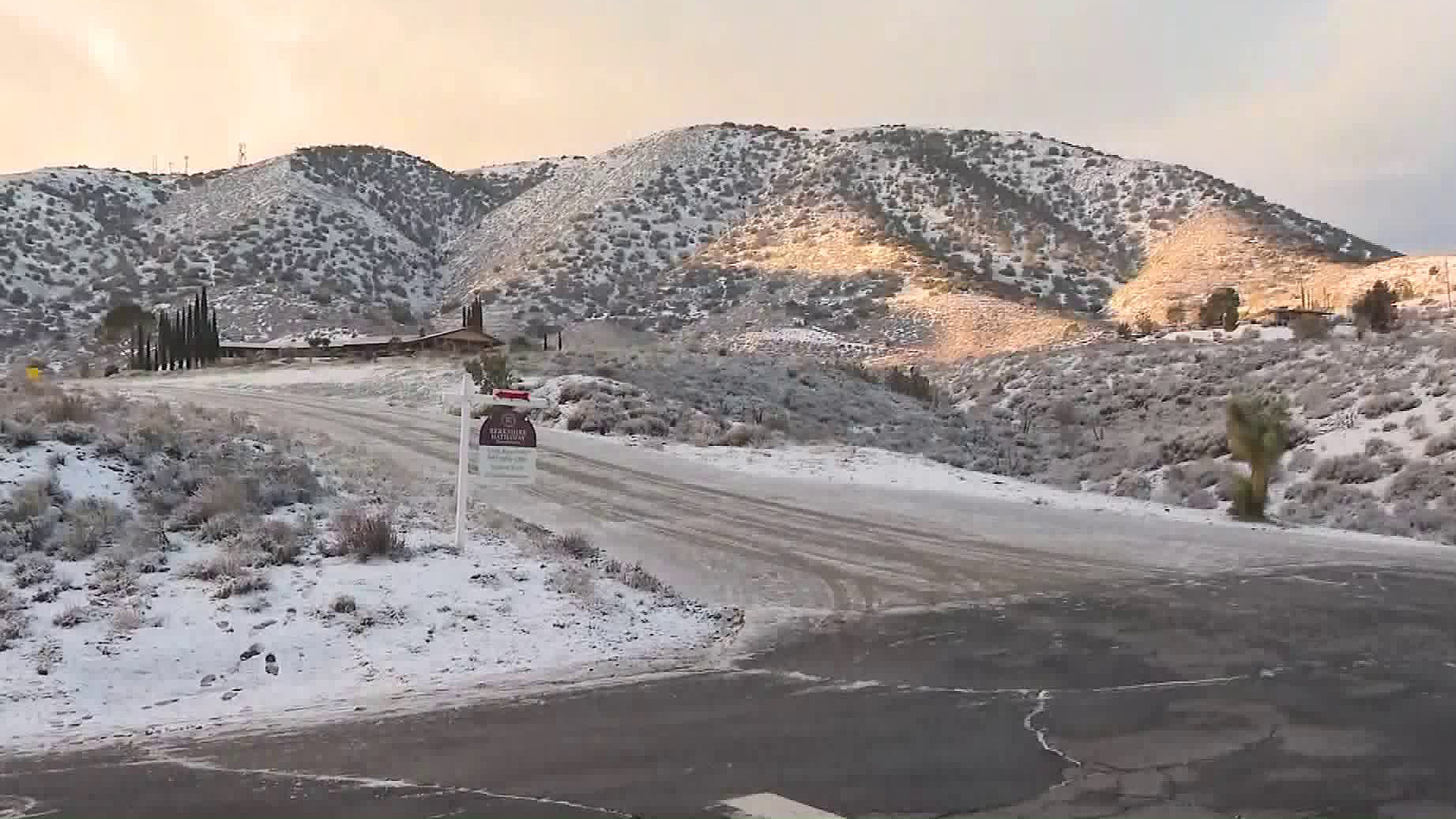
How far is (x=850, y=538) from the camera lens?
52.9 ft

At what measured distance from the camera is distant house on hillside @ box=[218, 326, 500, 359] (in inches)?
1962

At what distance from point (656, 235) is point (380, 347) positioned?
4037 centimetres

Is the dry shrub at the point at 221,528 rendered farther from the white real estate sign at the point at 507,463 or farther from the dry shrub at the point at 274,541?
the white real estate sign at the point at 507,463

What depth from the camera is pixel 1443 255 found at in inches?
2461

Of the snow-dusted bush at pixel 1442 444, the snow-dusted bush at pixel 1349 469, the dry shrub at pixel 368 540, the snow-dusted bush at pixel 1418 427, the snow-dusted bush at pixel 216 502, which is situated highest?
the snow-dusted bush at pixel 1418 427

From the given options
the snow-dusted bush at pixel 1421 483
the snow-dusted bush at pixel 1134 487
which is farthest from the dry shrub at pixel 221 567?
the snow-dusted bush at pixel 1421 483

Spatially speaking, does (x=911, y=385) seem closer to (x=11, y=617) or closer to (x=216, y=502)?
(x=216, y=502)

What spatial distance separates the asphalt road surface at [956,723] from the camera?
565cm

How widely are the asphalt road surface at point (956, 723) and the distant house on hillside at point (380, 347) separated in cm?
3802

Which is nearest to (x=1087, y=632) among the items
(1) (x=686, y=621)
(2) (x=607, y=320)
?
(1) (x=686, y=621)

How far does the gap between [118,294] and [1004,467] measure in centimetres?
6468

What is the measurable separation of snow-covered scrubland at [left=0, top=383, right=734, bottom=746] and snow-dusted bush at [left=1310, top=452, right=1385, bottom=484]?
52.0ft

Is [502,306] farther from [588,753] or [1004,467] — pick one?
[588,753]

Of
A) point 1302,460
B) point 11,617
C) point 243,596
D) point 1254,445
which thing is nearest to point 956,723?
point 243,596
